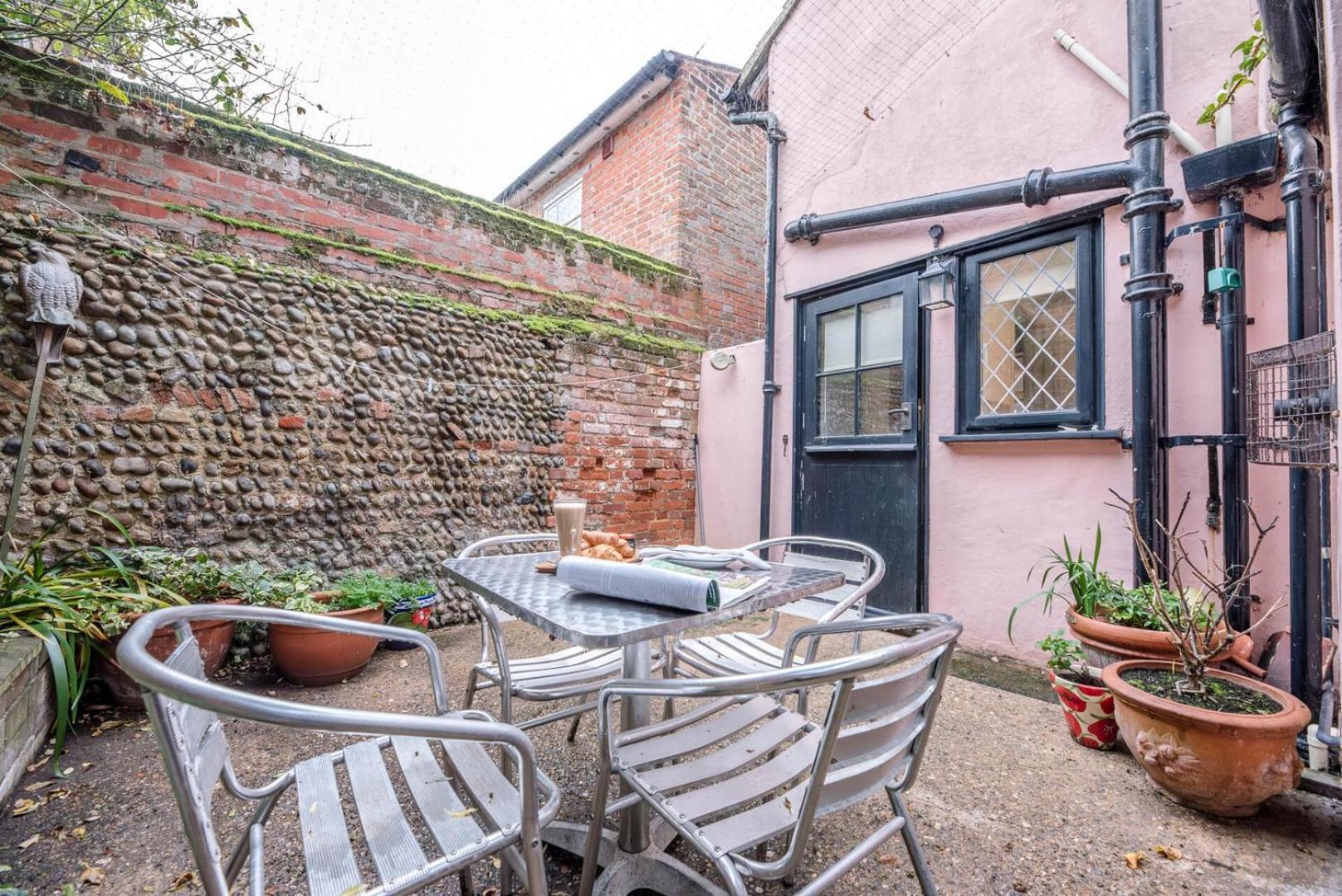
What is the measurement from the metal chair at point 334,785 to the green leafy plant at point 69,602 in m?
1.40

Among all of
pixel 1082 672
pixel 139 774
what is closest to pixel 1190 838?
pixel 1082 672

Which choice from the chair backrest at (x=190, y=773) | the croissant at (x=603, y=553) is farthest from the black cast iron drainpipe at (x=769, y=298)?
the chair backrest at (x=190, y=773)

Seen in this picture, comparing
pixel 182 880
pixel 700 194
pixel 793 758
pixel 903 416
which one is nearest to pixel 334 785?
pixel 182 880

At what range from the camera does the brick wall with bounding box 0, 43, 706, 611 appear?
2588mm

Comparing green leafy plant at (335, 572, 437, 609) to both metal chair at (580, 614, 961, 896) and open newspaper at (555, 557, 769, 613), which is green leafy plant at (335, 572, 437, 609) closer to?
open newspaper at (555, 557, 769, 613)

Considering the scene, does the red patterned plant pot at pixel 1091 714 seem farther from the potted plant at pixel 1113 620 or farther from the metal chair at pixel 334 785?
the metal chair at pixel 334 785

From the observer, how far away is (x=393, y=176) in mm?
3562

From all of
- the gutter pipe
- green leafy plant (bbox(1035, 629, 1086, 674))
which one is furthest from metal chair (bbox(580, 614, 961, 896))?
the gutter pipe

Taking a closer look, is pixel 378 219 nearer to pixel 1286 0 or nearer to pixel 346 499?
pixel 346 499

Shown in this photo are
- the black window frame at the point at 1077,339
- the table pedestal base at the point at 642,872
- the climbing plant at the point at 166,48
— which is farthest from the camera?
the black window frame at the point at 1077,339

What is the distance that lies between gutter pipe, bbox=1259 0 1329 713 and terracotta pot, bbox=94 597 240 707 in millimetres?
3792

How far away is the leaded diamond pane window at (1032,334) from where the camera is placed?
275 centimetres

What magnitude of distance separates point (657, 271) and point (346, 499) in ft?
9.68

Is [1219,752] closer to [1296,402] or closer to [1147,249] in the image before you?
[1296,402]
